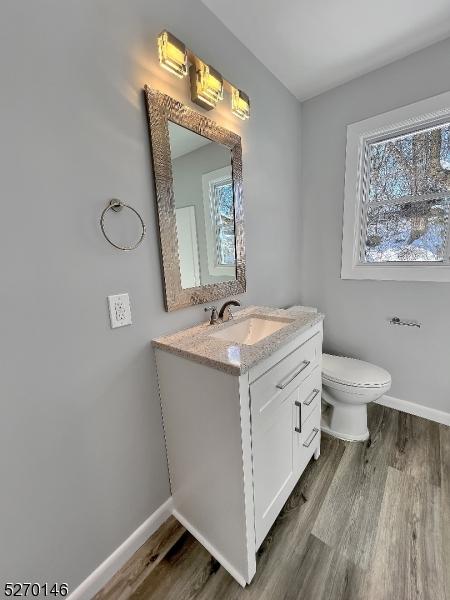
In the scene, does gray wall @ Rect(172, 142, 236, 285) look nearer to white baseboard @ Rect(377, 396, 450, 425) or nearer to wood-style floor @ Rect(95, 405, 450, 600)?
wood-style floor @ Rect(95, 405, 450, 600)

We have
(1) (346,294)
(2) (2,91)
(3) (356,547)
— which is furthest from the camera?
(1) (346,294)

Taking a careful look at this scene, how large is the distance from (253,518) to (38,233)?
1.28 m

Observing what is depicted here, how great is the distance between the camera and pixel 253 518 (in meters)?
0.96

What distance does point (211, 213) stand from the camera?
1.36 meters

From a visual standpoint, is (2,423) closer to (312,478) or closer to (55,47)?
(55,47)

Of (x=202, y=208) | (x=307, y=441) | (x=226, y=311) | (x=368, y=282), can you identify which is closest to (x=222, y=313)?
(x=226, y=311)

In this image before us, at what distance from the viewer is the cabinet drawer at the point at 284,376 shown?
91 centimetres

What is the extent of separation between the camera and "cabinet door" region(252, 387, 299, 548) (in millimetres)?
949

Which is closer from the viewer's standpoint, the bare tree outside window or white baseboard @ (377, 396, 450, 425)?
the bare tree outside window

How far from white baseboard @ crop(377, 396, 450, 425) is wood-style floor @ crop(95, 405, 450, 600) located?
1.17ft

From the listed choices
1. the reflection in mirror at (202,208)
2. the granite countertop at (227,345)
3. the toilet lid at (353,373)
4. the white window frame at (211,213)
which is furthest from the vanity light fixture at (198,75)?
the toilet lid at (353,373)

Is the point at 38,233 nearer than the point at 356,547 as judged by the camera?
Yes

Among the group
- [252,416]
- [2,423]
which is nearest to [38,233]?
[2,423]

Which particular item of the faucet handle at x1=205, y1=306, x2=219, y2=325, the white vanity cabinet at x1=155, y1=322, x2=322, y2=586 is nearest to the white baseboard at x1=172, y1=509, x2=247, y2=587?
the white vanity cabinet at x1=155, y1=322, x2=322, y2=586
